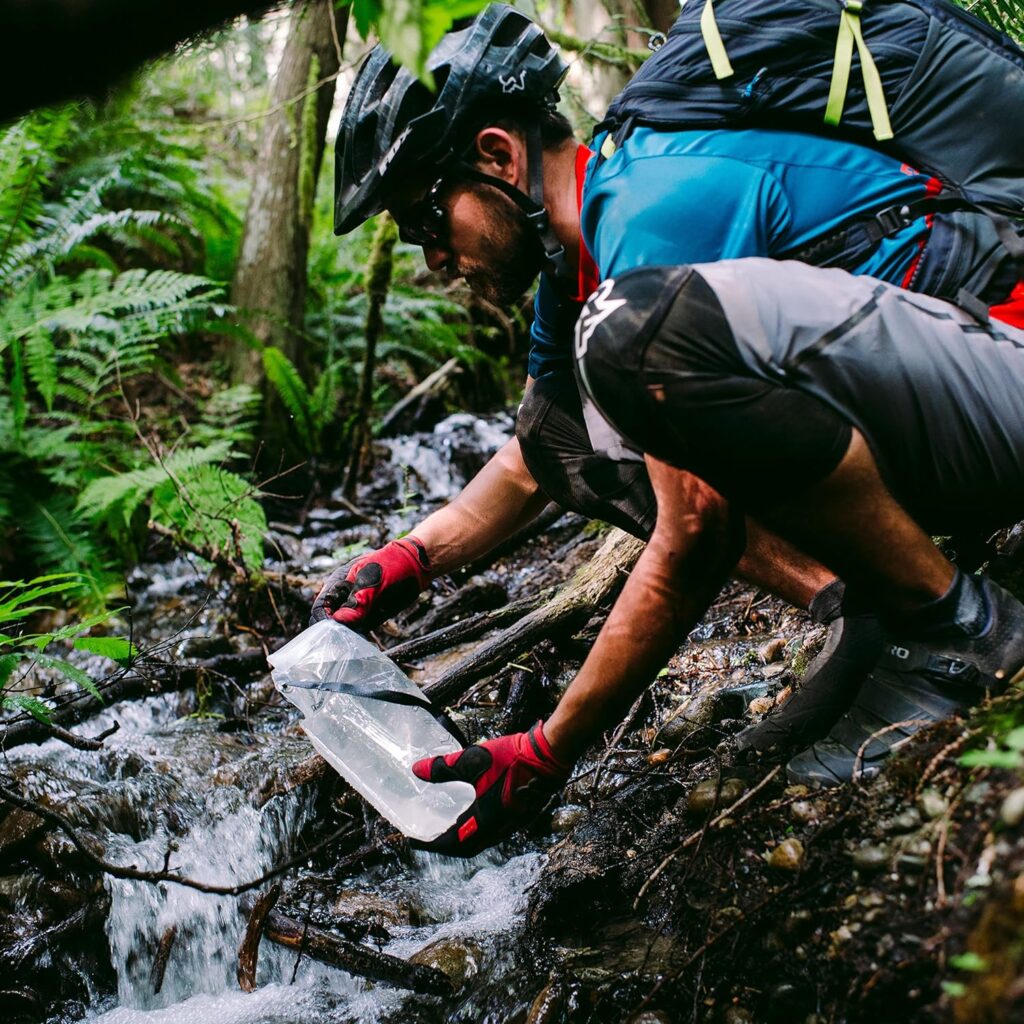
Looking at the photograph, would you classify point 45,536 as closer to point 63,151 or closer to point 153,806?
point 153,806

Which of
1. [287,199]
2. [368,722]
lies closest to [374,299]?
[287,199]

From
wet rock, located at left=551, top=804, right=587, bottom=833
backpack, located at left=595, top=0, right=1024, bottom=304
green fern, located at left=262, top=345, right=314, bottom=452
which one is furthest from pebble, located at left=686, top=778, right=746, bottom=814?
green fern, located at left=262, top=345, right=314, bottom=452

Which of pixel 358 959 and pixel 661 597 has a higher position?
pixel 661 597

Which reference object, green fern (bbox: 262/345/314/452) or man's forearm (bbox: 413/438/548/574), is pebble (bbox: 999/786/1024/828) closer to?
man's forearm (bbox: 413/438/548/574)

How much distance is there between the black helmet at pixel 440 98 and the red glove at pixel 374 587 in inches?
42.7

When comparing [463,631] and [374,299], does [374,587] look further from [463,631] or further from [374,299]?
[374,299]

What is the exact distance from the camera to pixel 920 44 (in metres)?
2.00

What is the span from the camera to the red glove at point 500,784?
2.06 metres

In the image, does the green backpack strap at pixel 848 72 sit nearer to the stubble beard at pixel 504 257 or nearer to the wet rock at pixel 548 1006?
the stubble beard at pixel 504 257

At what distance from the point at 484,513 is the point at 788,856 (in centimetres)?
159

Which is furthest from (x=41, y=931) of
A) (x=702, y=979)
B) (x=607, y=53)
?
(x=607, y=53)

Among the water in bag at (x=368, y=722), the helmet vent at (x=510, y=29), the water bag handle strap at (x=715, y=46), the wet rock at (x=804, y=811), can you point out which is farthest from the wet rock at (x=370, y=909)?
the helmet vent at (x=510, y=29)

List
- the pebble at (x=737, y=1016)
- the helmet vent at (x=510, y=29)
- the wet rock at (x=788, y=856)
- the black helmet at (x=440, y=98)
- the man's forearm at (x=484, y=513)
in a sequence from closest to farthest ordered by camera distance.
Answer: the pebble at (x=737, y=1016), the wet rock at (x=788, y=856), the black helmet at (x=440, y=98), the helmet vent at (x=510, y=29), the man's forearm at (x=484, y=513)

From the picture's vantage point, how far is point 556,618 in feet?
10.9
